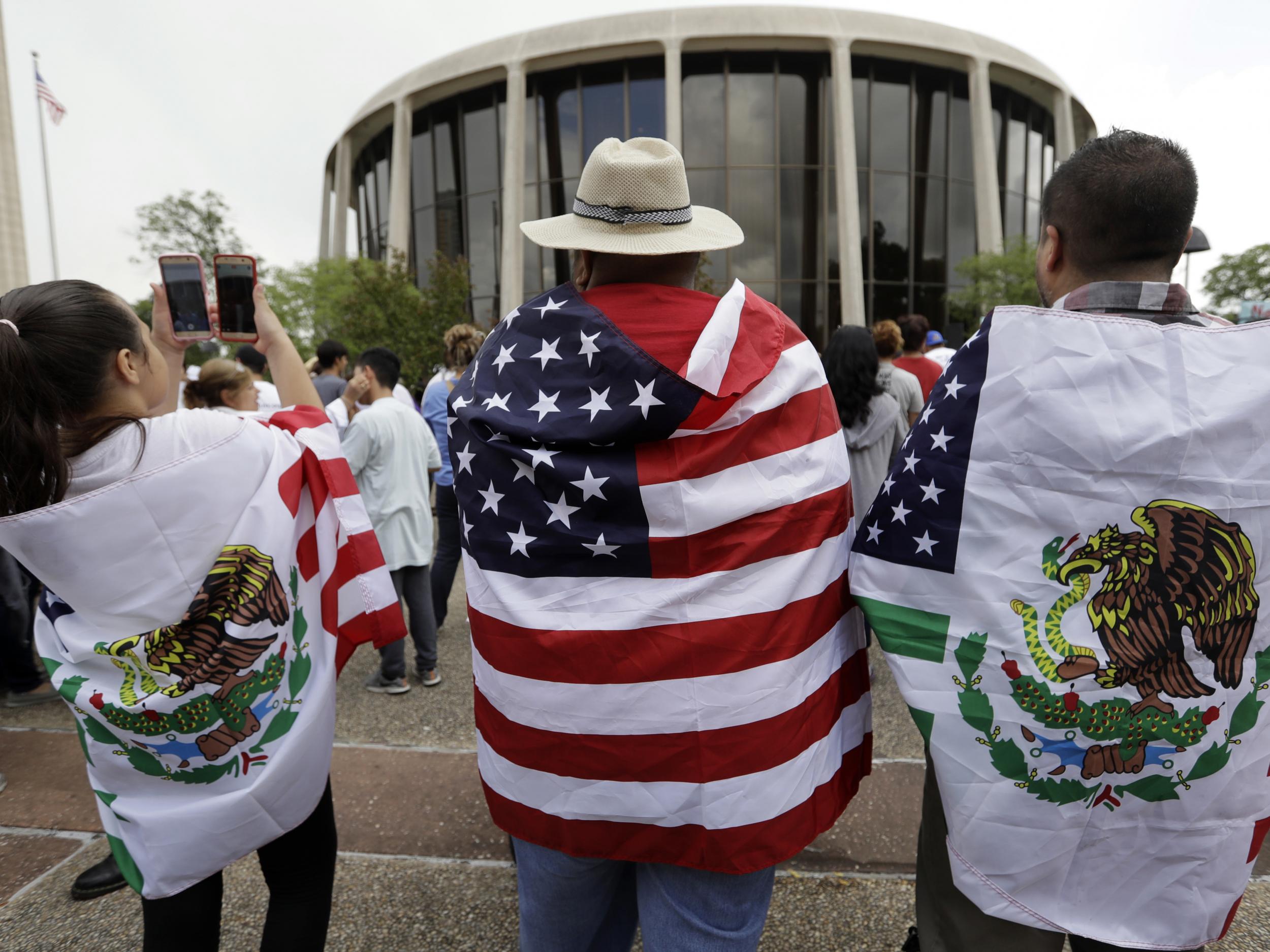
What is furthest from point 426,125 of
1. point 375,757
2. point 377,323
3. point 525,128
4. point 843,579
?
point 843,579

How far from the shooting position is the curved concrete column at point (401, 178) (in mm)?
27375

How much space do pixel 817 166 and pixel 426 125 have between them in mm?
14413

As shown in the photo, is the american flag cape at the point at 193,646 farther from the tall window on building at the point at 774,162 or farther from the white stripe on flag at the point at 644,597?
the tall window on building at the point at 774,162

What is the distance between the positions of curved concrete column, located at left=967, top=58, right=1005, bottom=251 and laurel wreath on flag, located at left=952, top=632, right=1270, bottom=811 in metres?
26.4

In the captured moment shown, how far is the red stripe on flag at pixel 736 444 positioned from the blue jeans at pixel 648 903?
798 mm

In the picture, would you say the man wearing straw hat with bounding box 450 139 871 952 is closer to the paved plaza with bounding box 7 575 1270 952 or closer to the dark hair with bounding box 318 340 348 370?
the paved plaza with bounding box 7 575 1270 952

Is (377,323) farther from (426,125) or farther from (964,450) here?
(964,450)

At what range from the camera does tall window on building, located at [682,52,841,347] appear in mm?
24297

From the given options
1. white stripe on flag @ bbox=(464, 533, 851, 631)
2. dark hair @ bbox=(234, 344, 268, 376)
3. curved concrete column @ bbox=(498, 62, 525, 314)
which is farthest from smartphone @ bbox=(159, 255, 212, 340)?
curved concrete column @ bbox=(498, 62, 525, 314)

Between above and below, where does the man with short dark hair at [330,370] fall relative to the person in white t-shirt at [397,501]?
above

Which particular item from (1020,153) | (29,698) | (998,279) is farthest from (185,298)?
(1020,153)

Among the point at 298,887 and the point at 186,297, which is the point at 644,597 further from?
the point at 186,297

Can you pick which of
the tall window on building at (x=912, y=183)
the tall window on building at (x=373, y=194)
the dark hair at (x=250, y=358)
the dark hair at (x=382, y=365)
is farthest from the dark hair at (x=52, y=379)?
the tall window on building at (x=373, y=194)

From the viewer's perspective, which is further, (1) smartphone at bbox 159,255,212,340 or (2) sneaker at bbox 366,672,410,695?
(2) sneaker at bbox 366,672,410,695
